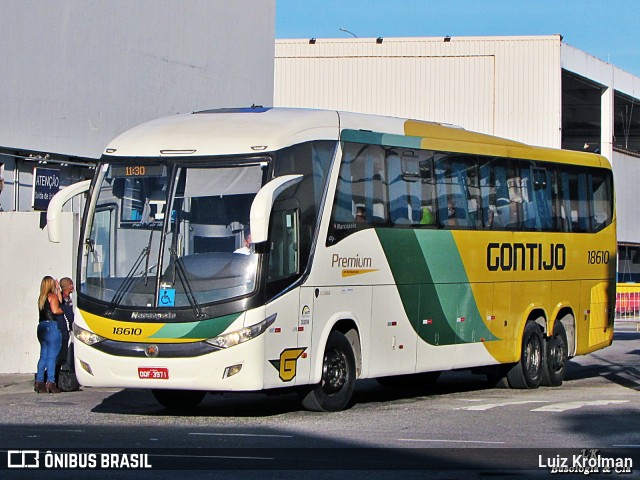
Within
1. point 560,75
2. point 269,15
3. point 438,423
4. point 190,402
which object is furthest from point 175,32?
point 560,75

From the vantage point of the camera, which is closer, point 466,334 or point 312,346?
point 312,346

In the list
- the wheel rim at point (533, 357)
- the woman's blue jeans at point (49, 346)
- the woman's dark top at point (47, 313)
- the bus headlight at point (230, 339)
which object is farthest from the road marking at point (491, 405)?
the woman's dark top at point (47, 313)

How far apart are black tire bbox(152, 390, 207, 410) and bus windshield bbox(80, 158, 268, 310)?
2.04m

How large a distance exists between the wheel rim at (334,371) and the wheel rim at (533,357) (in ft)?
17.4

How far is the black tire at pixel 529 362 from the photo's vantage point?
1928cm

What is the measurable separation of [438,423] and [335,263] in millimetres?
2416

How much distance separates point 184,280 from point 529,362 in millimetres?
7824

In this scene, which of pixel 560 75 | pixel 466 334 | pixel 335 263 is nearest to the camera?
pixel 335 263

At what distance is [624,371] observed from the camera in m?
23.5

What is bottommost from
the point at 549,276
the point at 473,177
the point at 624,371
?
the point at 624,371

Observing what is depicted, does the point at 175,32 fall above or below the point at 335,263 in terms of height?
above

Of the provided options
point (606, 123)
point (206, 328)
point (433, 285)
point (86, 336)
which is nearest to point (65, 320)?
point (86, 336)

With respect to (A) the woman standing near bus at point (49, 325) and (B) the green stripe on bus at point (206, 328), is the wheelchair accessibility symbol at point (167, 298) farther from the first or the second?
(A) the woman standing near bus at point (49, 325)

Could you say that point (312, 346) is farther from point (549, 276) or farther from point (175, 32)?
point (175, 32)
